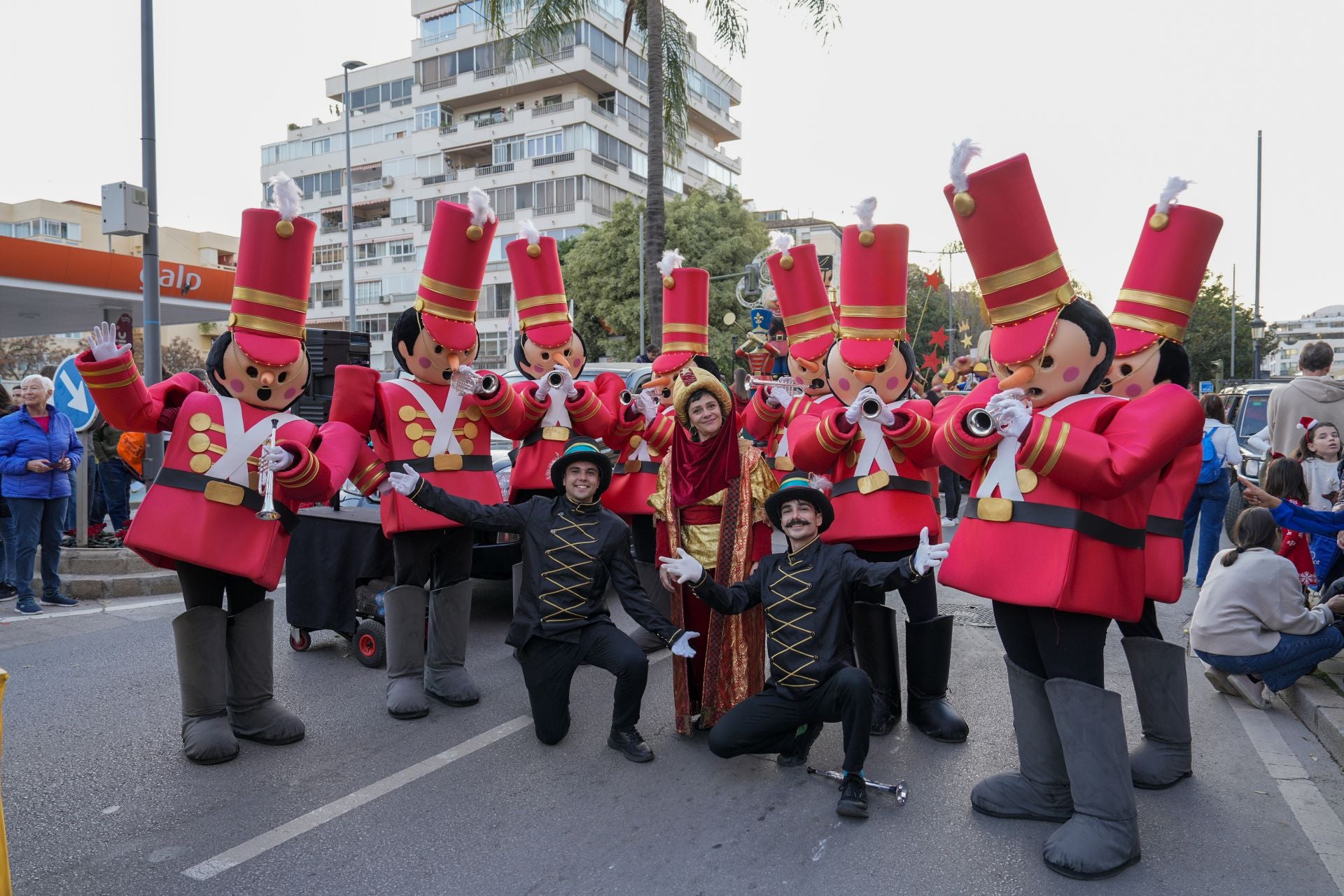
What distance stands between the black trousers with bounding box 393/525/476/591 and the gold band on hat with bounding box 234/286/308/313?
4.33 feet

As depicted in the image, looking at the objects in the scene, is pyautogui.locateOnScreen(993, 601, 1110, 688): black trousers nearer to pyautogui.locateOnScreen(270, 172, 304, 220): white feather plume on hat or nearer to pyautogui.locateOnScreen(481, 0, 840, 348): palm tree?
pyautogui.locateOnScreen(270, 172, 304, 220): white feather plume on hat

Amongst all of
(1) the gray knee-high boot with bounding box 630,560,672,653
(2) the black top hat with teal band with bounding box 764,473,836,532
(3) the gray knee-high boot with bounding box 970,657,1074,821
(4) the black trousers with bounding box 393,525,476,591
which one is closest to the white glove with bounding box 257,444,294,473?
(4) the black trousers with bounding box 393,525,476,591

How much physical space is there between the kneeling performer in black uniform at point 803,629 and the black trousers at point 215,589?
2.03m

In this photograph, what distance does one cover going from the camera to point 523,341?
635cm

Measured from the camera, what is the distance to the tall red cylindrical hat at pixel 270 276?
455 centimetres

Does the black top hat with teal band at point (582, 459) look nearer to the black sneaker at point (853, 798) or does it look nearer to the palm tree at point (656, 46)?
the black sneaker at point (853, 798)

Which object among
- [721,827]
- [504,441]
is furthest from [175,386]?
[504,441]

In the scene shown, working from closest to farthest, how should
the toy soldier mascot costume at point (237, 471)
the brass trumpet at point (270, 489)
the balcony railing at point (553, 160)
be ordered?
the brass trumpet at point (270, 489) → the toy soldier mascot costume at point (237, 471) → the balcony railing at point (553, 160)

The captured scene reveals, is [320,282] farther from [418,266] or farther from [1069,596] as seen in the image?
[1069,596]

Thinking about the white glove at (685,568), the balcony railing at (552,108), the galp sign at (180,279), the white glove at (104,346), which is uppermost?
the balcony railing at (552,108)

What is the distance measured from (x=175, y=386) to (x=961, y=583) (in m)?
3.66

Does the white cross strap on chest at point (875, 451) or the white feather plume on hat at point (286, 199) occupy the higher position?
the white feather plume on hat at point (286, 199)

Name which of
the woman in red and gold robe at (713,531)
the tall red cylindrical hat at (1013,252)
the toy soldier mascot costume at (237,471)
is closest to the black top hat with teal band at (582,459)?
the woman in red and gold robe at (713,531)

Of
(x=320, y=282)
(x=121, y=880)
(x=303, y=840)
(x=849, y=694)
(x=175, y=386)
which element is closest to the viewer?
(x=121, y=880)
